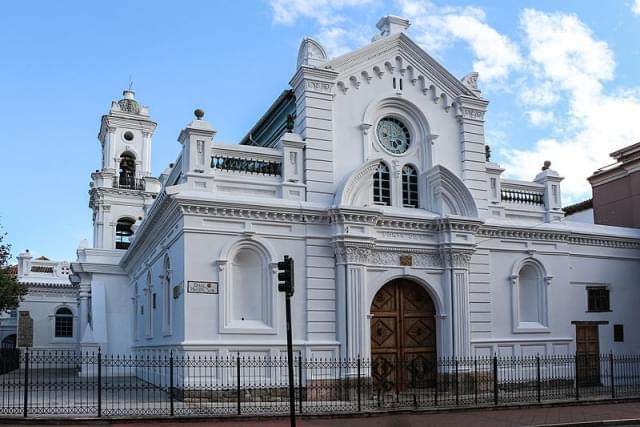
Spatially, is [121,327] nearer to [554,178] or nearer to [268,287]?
[268,287]

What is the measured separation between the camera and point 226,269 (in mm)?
19047

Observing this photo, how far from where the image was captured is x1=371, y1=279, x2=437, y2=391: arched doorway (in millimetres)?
20734

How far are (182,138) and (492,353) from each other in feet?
38.1

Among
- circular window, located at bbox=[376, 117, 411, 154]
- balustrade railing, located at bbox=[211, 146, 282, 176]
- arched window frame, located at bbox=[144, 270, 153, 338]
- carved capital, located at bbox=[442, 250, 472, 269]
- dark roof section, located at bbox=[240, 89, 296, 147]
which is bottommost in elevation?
arched window frame, located at bbox=[144, 270, 153, 338]

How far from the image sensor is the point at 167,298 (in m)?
21.4

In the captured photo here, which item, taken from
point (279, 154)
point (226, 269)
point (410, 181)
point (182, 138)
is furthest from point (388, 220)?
point (182, 138)

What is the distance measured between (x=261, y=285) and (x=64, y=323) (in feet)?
106

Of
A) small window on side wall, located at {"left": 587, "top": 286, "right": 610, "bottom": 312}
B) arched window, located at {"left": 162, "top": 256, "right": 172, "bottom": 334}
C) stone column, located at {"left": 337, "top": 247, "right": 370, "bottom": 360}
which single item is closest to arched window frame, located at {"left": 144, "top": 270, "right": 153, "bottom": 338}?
arched window, located at {"left": 162, "top": 256, "right": 172, "bottom": 334}

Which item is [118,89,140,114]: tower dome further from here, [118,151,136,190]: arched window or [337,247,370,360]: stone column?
[337,247,370,360]: stone column

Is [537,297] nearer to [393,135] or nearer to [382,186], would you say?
[382,186]

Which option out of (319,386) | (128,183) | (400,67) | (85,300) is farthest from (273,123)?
(128,183)

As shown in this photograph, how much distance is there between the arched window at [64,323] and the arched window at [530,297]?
33600 mm

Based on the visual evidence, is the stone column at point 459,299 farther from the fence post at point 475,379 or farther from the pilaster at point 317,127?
the pilaster at point 317,127

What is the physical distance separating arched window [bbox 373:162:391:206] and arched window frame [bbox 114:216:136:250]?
73.7 feet
